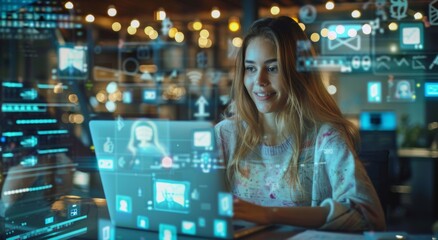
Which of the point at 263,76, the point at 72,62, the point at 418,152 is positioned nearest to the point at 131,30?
the point at 72,62

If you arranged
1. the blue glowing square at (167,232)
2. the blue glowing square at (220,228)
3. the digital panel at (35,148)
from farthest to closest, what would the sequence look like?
the digital panel at (35,148), the blue glowing square at (167,232), the blue glowing square at (220,228)

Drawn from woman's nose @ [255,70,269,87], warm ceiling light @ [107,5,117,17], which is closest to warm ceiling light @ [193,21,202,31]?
warm ceiling light @ [107,5,117,17]

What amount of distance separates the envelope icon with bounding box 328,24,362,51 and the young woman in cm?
14

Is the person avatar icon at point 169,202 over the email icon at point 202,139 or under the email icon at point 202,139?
under

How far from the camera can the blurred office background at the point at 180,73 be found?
1.91m

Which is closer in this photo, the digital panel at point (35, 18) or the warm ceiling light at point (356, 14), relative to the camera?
the warm ceiling light at point (356, 14)

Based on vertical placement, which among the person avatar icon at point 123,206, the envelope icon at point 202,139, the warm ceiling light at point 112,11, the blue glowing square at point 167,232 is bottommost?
the blue glowing square at point 167,232

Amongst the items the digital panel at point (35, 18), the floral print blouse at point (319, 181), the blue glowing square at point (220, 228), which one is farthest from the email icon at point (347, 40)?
the digital panel at point (35, 18)

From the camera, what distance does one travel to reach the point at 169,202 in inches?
69.5

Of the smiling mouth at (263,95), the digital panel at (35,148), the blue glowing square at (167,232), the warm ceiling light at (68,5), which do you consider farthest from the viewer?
the warm ceiling light at (68,5)

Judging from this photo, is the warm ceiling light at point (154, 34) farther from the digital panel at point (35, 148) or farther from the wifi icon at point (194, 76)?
the digital panel at point (35, 148)

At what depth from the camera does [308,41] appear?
6.29 ft

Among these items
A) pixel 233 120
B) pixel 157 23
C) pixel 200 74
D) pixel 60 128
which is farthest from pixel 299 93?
pixel 60 128

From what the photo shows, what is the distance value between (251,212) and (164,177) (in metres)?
0.32
